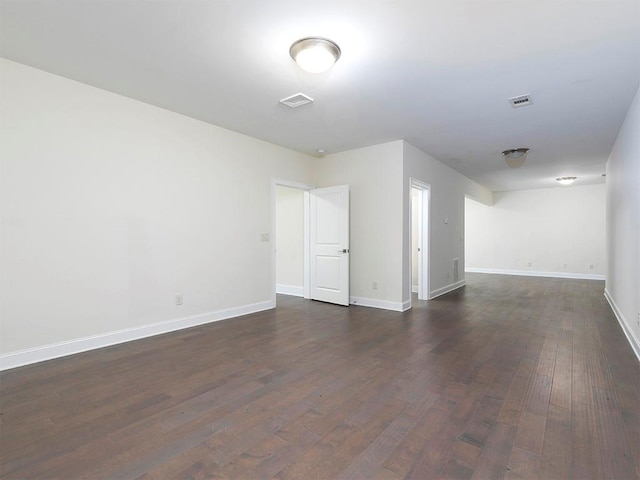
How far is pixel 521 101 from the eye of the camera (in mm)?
3482

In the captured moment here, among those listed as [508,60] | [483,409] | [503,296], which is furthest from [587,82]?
[503,296]

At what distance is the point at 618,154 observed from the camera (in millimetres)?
4668

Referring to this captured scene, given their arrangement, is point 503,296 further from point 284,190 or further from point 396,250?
point 284,190

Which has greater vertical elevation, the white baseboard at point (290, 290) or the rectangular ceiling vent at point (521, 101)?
the rectangular ceiling vent at point (521, 101)

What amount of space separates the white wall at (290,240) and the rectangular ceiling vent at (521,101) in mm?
3688

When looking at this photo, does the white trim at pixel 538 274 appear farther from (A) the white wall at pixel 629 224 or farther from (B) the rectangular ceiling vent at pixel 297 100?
(B) the rectangular ceiling vent at pixel 297 100

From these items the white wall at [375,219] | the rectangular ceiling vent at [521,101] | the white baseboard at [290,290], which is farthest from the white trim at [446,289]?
the rectangular ceiling vent at [521,101]

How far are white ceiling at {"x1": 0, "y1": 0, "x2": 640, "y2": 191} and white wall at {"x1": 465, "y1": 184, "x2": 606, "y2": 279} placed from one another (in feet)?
18.8

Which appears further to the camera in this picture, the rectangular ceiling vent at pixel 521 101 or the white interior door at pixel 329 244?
the white interior door at pixel 329 244

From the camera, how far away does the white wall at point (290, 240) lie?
6.36m

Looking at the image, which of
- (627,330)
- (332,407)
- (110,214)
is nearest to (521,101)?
(627,330)

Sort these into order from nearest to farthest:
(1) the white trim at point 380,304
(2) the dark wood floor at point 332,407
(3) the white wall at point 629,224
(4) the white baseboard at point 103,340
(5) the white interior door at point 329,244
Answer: (2) the dark wood floor at point 332,407
(4) the white baseboard at point 103,340
(3) the white wall at point 629,224
(1) the white trim at point 380,304
(5) the white interior door at point 329,244

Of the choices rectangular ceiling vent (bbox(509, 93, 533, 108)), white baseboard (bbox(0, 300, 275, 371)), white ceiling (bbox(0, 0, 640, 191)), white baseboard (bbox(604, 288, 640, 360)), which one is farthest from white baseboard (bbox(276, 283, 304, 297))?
white baseboard (bbox(604, 288, 640, 360))

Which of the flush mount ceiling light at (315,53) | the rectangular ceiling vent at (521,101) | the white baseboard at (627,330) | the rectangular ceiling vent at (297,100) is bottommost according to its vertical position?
the white baseboard at (627,330)
